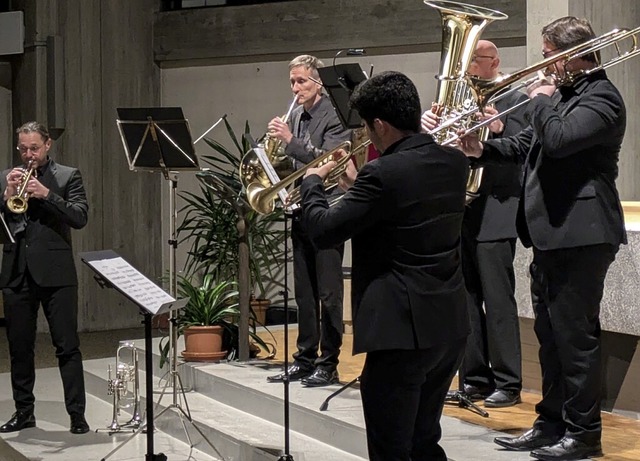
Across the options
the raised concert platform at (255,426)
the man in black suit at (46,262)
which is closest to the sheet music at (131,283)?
the raised concert platform at (255,426)

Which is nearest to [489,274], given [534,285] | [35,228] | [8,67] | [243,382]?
[534,285]

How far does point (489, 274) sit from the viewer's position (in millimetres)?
4996

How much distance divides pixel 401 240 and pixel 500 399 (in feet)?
6.82

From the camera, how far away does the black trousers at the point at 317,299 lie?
18.5 ft

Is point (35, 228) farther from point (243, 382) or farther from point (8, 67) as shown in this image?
point (8, 67)

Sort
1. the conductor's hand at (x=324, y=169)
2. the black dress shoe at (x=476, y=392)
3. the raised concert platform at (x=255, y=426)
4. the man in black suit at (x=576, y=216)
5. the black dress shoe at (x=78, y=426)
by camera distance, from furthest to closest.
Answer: the black dress shoe at (x=78, y=426) → the black dress shoe at (x=476, y=392) → the raised concert platform at (x=255, y=426) → the man in black suit at (x=576, y=216) → the conductor's hand at (x=324, y=169)

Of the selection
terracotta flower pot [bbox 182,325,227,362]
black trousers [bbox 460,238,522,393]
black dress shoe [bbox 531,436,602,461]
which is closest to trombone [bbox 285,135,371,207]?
black trousers [bbox 460,238,522,393]

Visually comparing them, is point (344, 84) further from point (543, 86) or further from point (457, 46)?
point (543, 86)

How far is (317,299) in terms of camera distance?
5840 millimetres

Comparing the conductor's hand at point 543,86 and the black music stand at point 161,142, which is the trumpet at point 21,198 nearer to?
the black music stand at point 161,142

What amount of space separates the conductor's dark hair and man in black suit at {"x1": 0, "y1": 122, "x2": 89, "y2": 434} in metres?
2.79

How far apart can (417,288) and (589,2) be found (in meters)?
3.20

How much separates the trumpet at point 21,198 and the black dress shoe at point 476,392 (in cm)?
249

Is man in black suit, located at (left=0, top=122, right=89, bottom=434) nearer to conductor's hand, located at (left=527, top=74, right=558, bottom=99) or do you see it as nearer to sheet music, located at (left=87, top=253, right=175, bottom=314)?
sheet music, located at (left=87, top=253, right=175, bottom=314)
